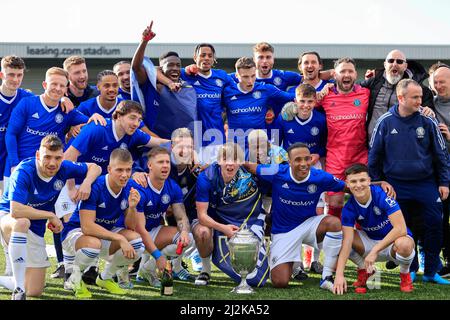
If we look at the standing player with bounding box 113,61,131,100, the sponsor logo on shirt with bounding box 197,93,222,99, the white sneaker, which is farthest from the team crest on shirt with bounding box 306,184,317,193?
the standing player with bounding box 113,61,131,100

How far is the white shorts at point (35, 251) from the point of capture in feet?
17.0

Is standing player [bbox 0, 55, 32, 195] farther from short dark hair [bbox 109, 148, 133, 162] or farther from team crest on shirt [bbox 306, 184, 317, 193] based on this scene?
team crest on shirt [bbox 306, 184, 317, 193]

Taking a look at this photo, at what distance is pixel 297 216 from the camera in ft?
19.2

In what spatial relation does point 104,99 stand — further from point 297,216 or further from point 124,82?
point 297,216

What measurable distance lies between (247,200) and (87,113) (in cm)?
187

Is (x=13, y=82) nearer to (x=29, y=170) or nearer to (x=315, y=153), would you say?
(x=29, y=170)

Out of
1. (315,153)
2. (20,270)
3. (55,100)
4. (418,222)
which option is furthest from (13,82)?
(418,222)

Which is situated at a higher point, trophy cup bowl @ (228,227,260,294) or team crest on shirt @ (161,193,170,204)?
team crest on shirt @ (161,193,170,204)

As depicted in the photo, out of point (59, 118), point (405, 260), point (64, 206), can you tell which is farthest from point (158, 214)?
point (405, 260)

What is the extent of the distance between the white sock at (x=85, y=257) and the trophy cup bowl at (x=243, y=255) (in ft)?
3.77

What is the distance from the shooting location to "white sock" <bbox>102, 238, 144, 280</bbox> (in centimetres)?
527

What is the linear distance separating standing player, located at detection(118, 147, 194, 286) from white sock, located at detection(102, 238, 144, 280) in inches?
5.8

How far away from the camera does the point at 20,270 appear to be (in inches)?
186

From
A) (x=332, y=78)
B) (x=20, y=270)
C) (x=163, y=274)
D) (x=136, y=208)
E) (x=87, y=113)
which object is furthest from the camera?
(x=332, y=78)
